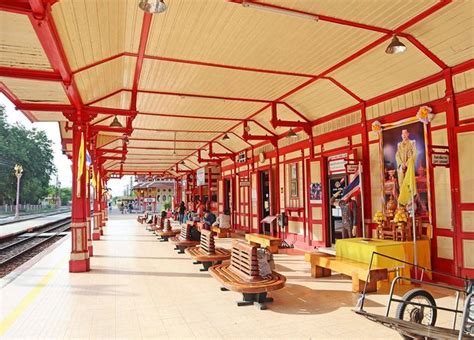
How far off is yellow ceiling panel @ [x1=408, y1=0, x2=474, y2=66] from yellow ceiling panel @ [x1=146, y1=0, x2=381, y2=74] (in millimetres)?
718

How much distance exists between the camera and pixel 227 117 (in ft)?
36.0

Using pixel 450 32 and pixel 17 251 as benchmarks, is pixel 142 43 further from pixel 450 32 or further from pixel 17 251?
pixel 17 251

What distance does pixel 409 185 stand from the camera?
6.09 meters

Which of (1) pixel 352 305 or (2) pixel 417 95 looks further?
(2) pixel 417 95

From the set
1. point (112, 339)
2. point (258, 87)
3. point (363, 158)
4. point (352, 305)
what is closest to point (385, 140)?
point (363, 158)

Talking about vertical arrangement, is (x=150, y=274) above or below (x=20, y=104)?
below

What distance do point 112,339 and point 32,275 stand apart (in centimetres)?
408

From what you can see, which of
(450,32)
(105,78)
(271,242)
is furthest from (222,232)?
(450,32)

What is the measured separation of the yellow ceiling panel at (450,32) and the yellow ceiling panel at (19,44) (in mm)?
5223

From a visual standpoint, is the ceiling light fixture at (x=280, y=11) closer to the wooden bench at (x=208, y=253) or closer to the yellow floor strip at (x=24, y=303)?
the wooden bench at (x=208, y=253)

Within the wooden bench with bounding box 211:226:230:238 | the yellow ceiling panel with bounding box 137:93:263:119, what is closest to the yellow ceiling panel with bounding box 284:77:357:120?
the yellow ceiling panel with bounding box 137:93:263:119

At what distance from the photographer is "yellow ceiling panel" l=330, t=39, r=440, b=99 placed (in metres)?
6.04

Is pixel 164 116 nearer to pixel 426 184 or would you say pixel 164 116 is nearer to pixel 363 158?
pixel 363 158

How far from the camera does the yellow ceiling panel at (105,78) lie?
6.37 metres
